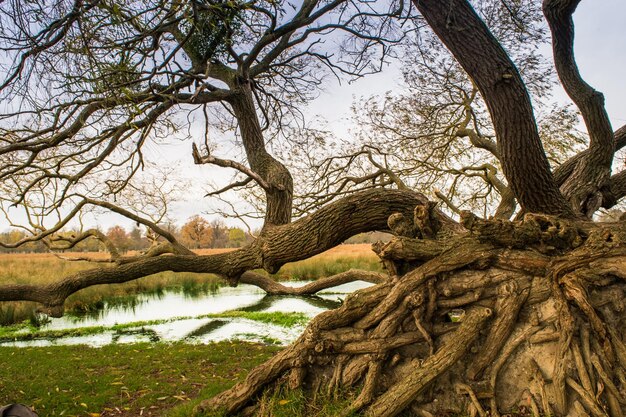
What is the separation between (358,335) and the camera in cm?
371

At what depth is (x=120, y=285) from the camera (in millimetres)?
16391

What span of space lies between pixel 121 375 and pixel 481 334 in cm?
491

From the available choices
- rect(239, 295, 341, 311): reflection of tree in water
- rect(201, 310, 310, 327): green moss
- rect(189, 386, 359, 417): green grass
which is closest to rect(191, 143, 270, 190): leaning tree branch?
rect(189, 386, 359, 417): green grass

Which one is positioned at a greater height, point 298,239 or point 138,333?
point 298,239

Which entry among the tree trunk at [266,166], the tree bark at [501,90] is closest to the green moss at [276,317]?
the tree trunk at [266,166]

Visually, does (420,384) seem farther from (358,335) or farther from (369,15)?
(369,15)

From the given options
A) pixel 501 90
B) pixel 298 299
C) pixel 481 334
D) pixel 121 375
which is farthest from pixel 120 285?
pixel 501 90

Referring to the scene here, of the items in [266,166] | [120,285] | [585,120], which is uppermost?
[266,166]

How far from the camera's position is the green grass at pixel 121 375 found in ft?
15.9

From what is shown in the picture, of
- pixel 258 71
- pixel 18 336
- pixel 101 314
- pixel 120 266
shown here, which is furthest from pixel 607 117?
pixel 101 314

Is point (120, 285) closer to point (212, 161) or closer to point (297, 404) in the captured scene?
point (212, 161)

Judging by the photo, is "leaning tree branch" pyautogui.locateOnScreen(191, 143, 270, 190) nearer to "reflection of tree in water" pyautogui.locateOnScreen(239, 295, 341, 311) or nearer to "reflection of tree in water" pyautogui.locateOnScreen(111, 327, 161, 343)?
"reflection of tree in water" pyautogui.locateOnScreen(111, 327, 161, 343)

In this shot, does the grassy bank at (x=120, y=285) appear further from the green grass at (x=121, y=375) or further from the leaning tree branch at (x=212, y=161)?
the leaning tree branch at (x=212, y=161)

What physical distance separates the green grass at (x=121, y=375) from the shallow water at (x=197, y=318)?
3.44 feet
